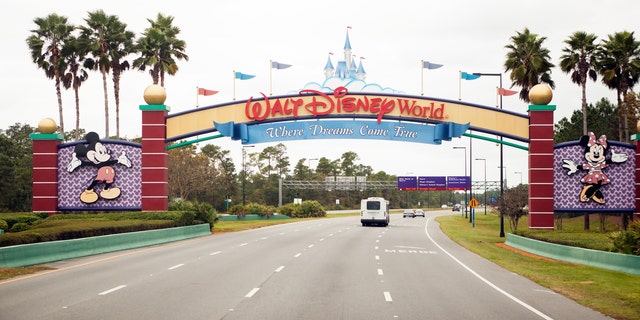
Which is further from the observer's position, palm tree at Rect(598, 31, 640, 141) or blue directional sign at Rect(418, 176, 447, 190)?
blue directional sign at Rect(418, 176, 447, 190)

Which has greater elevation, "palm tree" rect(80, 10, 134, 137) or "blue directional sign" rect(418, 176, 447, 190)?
"palm tree" rect(80, 10, 134, 137)

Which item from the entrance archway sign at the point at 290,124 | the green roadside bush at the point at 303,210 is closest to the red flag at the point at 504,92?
the entrance archway sign at the point at 290,124

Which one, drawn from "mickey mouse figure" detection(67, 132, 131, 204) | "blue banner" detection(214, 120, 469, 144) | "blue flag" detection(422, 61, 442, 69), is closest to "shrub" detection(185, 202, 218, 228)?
"mickey mouse figure" detection(67, 132, 131, 204)

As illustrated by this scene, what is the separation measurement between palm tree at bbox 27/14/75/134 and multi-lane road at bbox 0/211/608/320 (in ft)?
123

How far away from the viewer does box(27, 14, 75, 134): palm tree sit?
58.4 m

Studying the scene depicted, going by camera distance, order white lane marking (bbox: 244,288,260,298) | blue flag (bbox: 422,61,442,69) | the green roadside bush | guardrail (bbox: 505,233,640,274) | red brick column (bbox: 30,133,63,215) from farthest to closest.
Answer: the green roadside bush → blue flag (bbox: 422,61,442,69) → red brick column (bbox: 30,133,63,215) → guardrail (bbox: 505,233,640,274) → white lane marking (bbox: 244,288,260,298)

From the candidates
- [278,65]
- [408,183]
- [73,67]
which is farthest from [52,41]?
[408,183]

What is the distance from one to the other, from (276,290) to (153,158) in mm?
27442

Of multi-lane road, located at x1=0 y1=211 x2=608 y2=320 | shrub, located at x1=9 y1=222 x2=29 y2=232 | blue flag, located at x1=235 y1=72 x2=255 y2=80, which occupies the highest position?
blue flag, located at x1=235 y1=72 x2=255 y2=80

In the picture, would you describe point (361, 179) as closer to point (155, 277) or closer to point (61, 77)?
point (61, 77)

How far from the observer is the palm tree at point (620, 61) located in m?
53.1

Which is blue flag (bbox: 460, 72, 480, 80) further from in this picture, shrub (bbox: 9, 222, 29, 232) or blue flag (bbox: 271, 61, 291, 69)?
shrub (bbox: 9, 222, 29, 232)

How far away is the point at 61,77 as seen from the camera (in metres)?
60.1

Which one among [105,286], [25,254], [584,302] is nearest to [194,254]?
[25,254]
